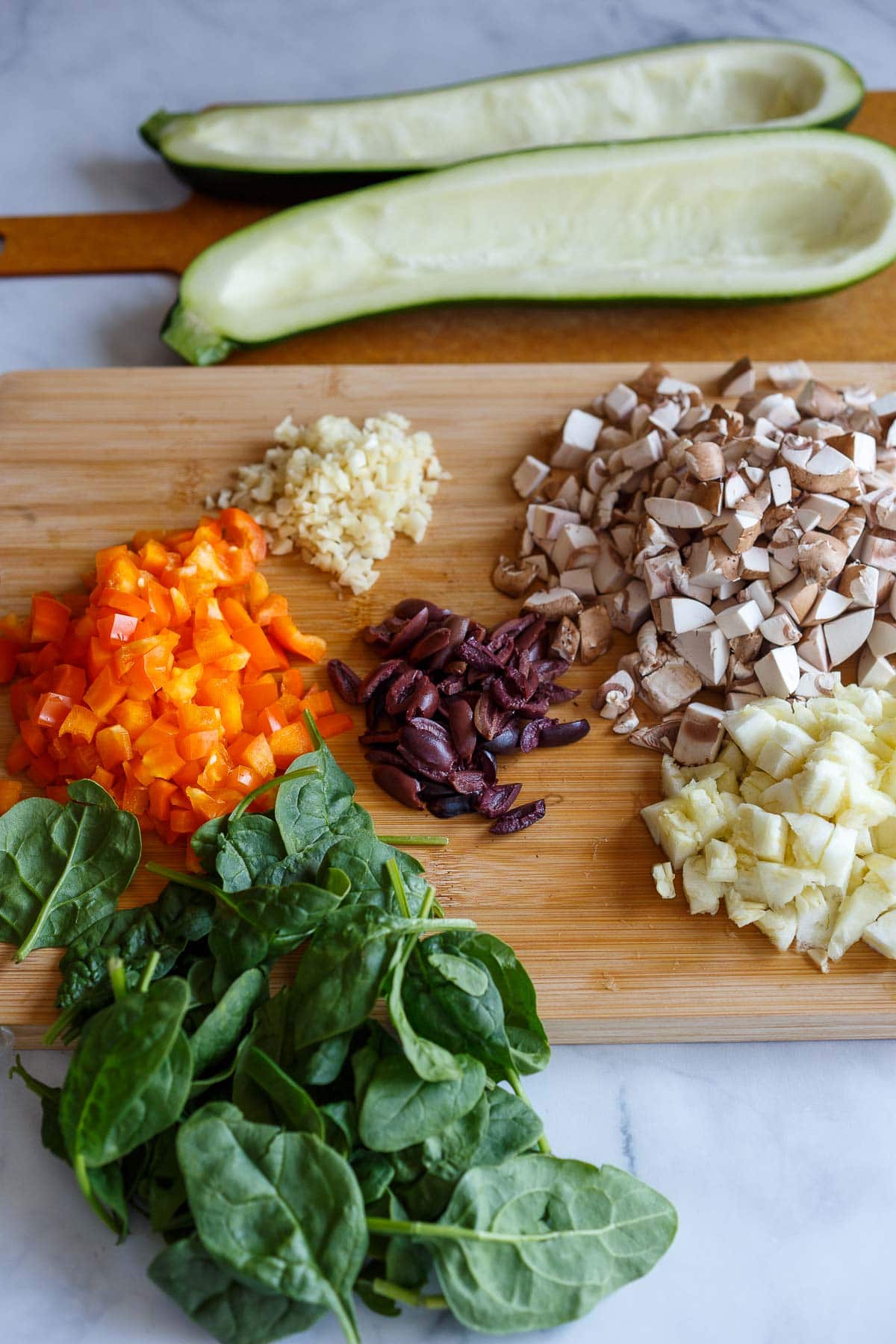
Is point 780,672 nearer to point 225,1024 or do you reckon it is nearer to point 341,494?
point 341,494

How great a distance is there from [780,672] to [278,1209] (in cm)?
123

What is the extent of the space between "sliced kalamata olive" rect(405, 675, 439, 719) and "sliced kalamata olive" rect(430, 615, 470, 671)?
0.12 ft

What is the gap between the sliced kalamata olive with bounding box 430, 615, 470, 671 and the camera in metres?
2.05

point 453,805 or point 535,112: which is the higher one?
point 535,112

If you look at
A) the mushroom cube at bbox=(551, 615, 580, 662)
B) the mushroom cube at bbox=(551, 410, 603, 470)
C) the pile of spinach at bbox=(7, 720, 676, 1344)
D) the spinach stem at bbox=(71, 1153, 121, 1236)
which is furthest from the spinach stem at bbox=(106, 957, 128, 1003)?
the mushroom cube at bbox=(551, 410, 603, 470)

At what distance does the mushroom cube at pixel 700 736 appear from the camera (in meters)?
1.97

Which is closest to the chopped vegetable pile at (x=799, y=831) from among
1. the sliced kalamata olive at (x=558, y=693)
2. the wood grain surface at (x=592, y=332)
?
the sliced kalamata olive at (x=558, y=693)

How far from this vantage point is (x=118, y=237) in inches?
114

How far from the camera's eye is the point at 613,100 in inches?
116

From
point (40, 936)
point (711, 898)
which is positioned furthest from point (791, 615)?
point (40, 936)

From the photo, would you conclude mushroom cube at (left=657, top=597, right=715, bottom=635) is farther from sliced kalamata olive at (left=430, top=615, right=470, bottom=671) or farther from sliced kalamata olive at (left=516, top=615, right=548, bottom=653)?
sliced kalamata olive at (left=430, top=615, right=470, bottom=671)

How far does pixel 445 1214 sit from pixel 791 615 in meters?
1.21

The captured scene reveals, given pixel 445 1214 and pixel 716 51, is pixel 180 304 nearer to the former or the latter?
pixel 716 51

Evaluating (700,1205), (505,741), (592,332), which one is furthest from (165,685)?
(592,332)
